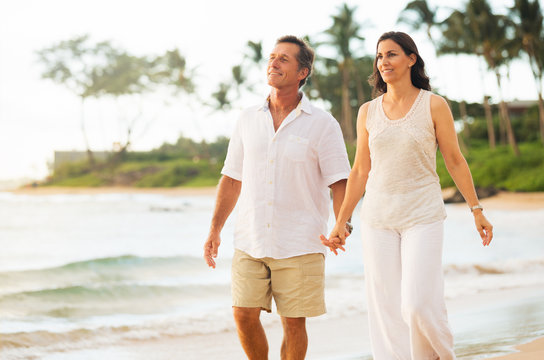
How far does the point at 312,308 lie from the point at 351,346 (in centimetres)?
218

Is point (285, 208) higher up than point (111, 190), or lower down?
higher up

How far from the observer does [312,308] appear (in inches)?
129

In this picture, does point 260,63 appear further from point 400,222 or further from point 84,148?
point 400,222

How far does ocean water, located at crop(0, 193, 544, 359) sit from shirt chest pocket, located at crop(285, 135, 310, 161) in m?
2.44

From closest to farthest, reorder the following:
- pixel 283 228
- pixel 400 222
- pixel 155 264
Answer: pixel 400 222 < pixel 283 228 < pixel 155 264

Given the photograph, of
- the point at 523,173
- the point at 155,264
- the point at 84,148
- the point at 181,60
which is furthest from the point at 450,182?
the point at 84,148

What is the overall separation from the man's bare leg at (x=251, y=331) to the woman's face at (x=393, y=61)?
1.36 meters

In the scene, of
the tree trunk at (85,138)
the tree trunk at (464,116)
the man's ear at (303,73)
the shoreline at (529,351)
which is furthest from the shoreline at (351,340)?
the tree trunk at (85,138)

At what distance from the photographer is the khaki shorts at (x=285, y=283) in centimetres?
326

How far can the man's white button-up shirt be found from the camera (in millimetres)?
3268

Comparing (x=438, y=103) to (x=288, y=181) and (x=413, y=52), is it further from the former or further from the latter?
(x=288, y=181)

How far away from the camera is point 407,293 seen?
2.83m

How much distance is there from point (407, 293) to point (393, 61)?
1.11 m

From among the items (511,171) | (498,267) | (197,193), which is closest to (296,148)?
(498,267)
